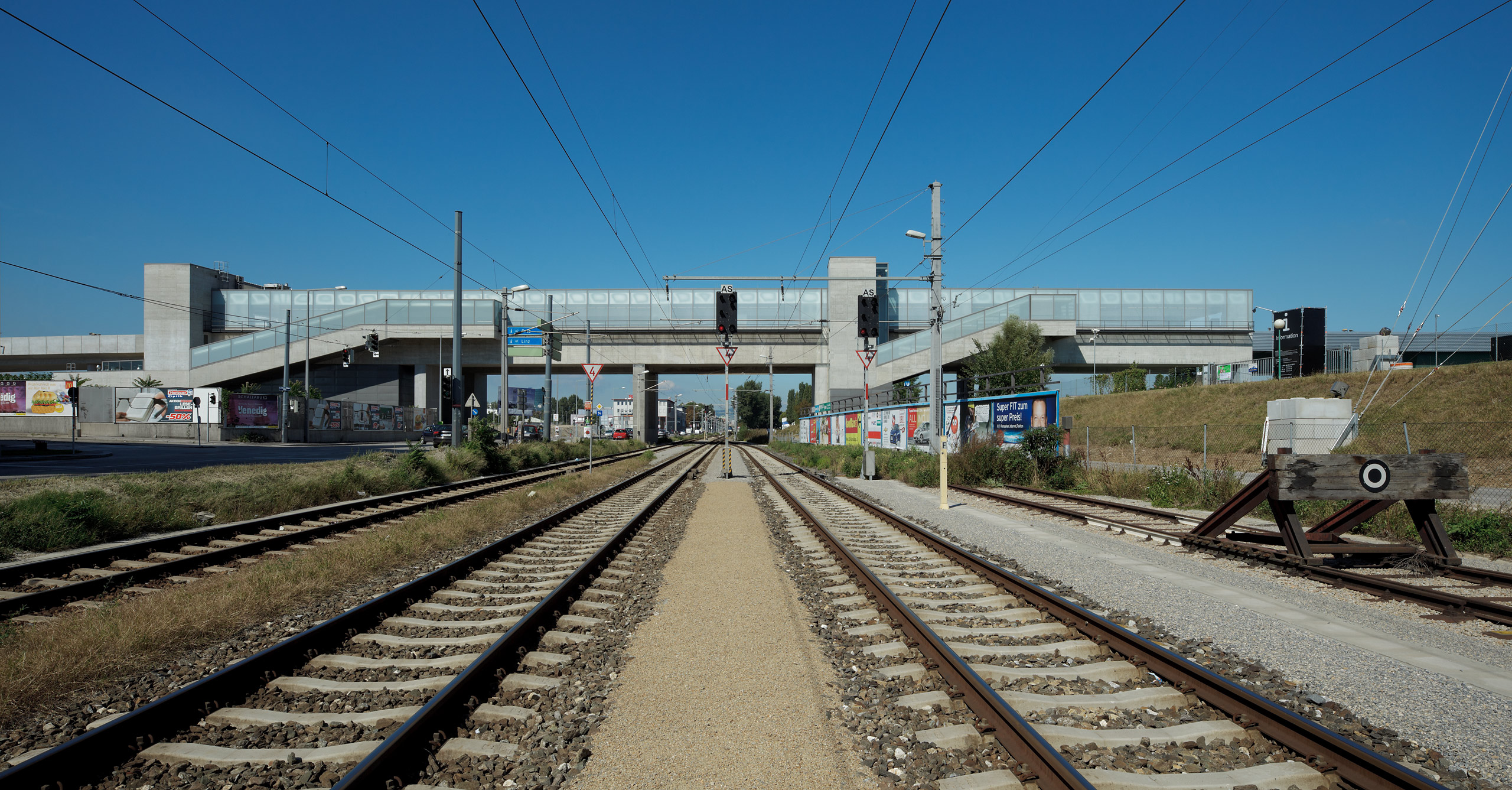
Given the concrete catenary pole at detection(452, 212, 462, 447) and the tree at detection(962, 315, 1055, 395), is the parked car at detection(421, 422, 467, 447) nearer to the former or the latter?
the concrete catenary pole at detection(452, 212, 462, 447)

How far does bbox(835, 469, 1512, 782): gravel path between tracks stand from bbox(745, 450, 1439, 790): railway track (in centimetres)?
79

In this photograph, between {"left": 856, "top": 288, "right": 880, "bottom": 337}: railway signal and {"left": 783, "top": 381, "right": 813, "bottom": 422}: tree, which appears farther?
{"left": 783, "top": 381, "right": 813, "bottom": 422}: tree

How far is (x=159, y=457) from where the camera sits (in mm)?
29594

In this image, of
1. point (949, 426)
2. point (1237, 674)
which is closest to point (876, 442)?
point (949, 426)

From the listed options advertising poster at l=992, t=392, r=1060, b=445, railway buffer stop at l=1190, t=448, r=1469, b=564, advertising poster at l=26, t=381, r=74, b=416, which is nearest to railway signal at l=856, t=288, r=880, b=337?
advertising poster at l=992, t=392, r=1060, b=445

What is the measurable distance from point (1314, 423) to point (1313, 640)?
1466 cm

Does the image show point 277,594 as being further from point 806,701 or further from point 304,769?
point 806,701

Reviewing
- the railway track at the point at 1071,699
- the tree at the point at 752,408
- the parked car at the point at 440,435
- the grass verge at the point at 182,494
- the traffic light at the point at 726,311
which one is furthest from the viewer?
the tree at the point at 752,408

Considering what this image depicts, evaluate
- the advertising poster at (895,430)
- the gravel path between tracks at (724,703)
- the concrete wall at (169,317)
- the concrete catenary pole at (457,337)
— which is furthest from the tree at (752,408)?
the gravel path between tracks at (724,703)

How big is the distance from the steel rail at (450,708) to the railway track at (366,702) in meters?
0.01

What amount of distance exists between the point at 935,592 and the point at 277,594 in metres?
6.68

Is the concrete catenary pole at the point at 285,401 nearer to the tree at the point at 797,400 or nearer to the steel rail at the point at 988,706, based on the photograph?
the steel rail at the point at 988,706

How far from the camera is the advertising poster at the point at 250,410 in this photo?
1982 inches

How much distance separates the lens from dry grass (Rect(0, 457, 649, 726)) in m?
4.88
